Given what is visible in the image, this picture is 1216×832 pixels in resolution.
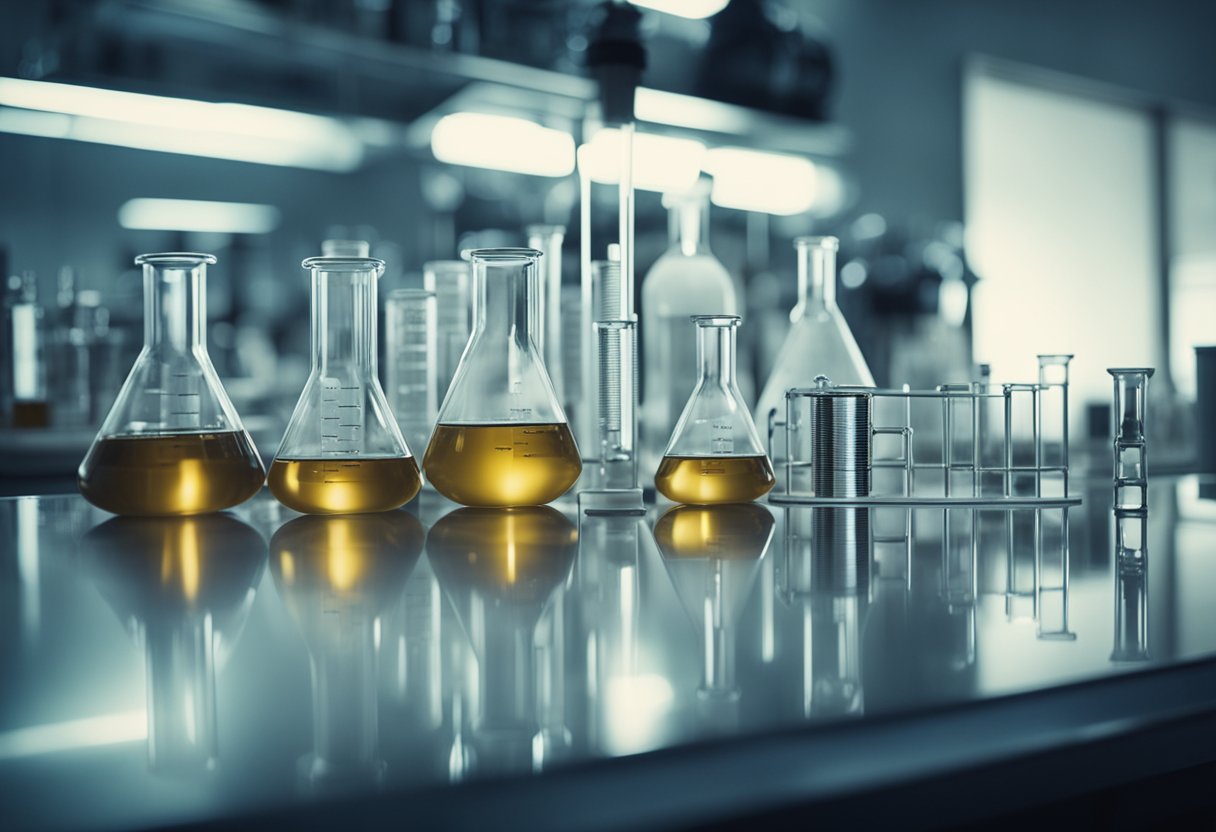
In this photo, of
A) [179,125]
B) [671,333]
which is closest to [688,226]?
[671,333]

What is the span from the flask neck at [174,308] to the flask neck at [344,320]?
3.8 inches

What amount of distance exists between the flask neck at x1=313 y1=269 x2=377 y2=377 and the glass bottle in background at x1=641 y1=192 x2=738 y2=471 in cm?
29

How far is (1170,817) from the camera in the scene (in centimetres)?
40

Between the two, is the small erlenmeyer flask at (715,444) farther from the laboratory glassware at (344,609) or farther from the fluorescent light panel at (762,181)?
the fluorescent light panel at (762,181)

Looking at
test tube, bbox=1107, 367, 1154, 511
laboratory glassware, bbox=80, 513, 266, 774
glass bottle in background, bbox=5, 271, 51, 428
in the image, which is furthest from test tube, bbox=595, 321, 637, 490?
glass bottle in background, bbox=5, 271, 51, 428

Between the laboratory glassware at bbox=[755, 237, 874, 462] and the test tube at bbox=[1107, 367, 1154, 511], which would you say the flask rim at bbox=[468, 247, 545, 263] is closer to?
the laboratory glassware at bbox=[755, 237, 874, 462]

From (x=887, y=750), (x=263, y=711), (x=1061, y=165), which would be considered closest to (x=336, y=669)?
(x=263, y=711)

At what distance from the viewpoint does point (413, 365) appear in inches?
39.4

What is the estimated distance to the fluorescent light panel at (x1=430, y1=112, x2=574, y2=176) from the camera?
343cm

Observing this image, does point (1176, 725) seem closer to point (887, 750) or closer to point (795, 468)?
point (887, 750)

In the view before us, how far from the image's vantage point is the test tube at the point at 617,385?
2.72 feet

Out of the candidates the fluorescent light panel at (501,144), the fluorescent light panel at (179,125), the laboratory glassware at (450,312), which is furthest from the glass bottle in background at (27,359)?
the laboratory glassware at (450,312)

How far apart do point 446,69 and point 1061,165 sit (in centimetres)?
341

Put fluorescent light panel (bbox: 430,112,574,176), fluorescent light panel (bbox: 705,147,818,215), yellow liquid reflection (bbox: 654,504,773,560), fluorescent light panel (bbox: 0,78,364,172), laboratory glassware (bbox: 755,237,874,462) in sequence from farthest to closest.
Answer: fluorescent light panel (bbox: 705,147,818,215), fluorescent light panel (bbox: 430,112,574,176), fluorescent light panel (bbox: 0,78,364,172), laboratory glassware (bbox: 755,237,874,462), yellow liquid reflection (bbox: 654,504,773,560)
